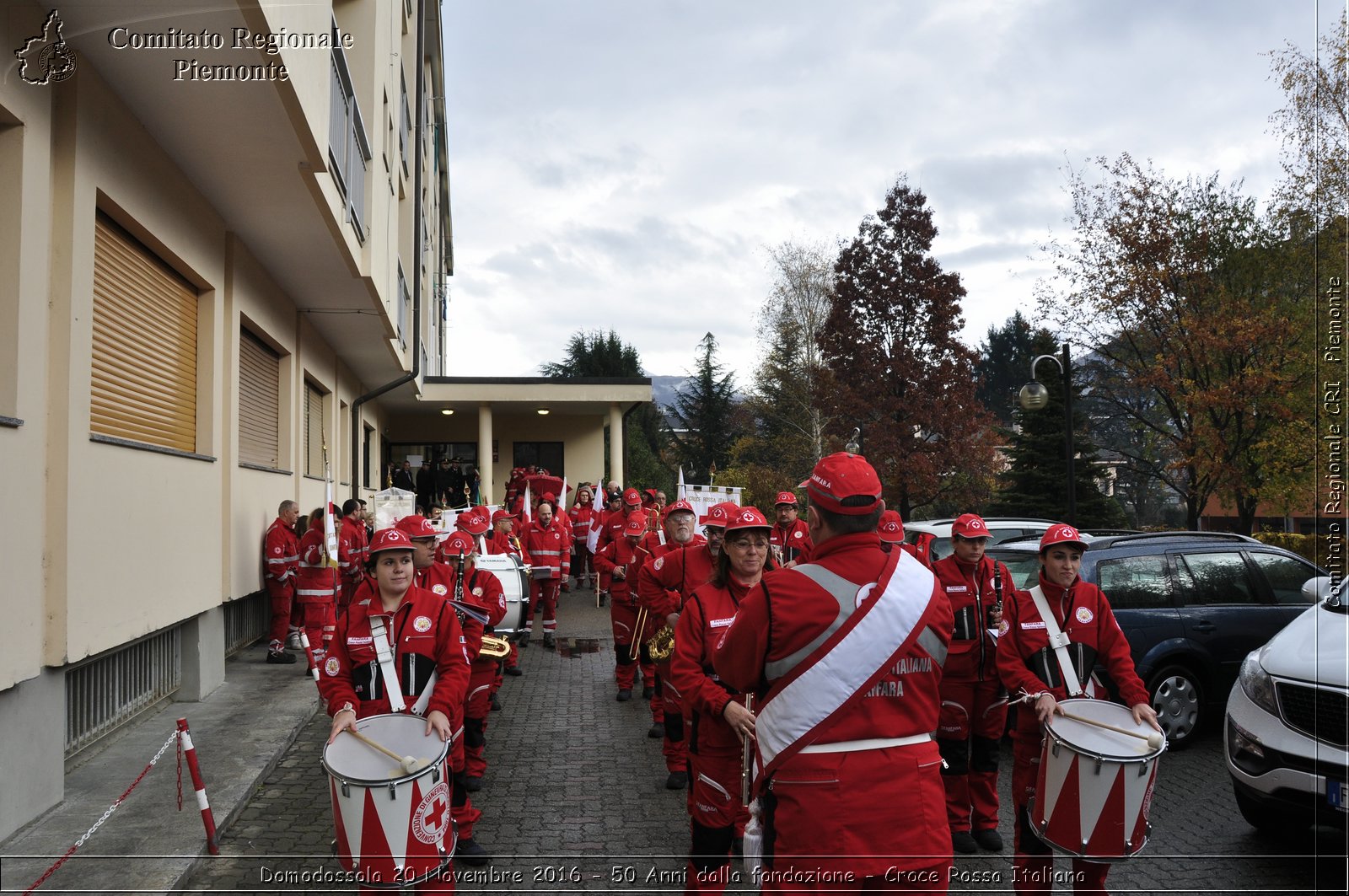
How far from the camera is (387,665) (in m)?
4.59

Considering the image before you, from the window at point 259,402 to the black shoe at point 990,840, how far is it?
28.7ft

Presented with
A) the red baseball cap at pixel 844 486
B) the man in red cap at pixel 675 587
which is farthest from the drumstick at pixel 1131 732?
the man in red cap at pixel 675 587

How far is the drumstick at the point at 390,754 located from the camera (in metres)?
4.02

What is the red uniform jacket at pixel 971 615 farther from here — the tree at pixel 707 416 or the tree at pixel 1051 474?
the tree at pixel 707 416

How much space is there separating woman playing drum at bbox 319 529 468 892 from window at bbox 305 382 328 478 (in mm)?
11508

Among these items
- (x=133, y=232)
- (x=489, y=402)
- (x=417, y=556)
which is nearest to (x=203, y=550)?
(x=133, y=232)

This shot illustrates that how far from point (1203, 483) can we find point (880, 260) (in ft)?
55.0

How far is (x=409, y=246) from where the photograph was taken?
2217 cm

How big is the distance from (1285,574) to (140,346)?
33.7 ft

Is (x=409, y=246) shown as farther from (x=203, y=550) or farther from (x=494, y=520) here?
(x=203, y=550)

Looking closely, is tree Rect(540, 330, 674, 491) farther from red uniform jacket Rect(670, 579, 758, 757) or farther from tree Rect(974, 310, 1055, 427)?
red uniform jacket Rect(670, 579, 758, 757)

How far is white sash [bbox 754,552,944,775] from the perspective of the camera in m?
3.06

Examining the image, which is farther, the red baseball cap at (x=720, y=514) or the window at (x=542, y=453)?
the window at (x=542, y=453)

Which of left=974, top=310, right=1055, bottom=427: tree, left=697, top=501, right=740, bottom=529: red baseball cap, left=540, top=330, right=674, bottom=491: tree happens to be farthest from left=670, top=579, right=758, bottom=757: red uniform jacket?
left=974, top=310, right=1055, bottom=427: tree
